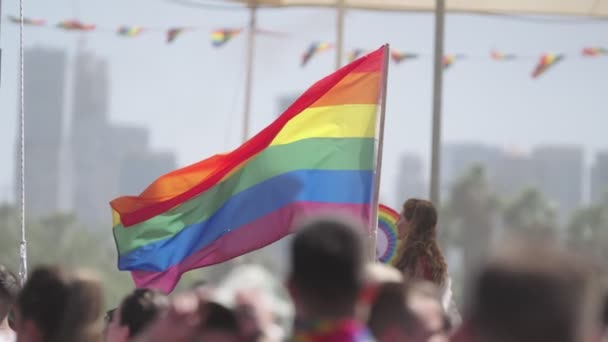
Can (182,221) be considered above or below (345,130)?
below

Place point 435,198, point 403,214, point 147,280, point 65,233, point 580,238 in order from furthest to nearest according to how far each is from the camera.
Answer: point 65,233, point 580,238, point 435,198, point 147,280, point 403,214

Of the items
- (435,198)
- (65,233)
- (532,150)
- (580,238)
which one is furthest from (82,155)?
(435,198)

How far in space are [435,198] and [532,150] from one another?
173 m

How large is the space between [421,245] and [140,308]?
7.17ft

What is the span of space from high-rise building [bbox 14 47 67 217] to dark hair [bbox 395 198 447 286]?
161456 mm

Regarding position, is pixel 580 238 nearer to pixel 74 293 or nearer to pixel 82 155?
pixel 74 293

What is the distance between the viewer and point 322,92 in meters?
7.32

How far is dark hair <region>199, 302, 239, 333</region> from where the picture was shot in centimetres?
322

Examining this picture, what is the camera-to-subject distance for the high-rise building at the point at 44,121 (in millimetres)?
169875

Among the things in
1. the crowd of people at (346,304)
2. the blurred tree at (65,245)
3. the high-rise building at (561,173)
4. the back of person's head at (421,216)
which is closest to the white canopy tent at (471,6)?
the back of person's head at (421,216)

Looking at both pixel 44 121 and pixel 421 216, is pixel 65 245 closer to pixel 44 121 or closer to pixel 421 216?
pixel 421 216

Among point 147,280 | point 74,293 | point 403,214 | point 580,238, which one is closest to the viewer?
point 74,293

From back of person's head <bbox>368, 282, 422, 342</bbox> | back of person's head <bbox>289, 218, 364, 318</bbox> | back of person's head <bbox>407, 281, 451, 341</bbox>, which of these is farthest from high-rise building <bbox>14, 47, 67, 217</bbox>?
back of person's head <bbox>289, 218, 364, 318</bbox>

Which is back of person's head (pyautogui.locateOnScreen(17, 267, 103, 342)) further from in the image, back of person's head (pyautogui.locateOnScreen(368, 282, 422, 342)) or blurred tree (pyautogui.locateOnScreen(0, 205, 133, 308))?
blurred tree (pyautogui.locateOnScreen(0, 205, 133, 308))
